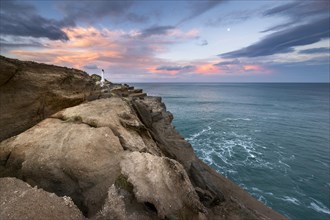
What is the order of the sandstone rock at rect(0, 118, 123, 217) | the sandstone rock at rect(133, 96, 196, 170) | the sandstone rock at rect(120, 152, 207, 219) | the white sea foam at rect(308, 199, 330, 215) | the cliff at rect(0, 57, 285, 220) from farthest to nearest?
the white sea foam at rect(308, 199, 330, 215) → the sandstone rock at rect(133, 96, 196, 170) → the sandstone rock at rect(0, 118, 123, 217) → the sandstone rock at rect(120, 152, 207, 219) → the cliff at rect(0, 57, 285, 220)

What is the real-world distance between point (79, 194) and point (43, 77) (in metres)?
9.03

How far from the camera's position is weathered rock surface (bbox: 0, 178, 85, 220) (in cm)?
638

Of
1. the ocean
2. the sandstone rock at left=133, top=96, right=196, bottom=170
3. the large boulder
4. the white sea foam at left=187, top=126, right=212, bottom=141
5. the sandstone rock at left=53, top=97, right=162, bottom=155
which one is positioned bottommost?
the ocean

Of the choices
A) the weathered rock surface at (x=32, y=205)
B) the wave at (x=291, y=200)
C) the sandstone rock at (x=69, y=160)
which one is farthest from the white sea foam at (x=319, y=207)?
the weathered rock surface at (x=32, y=205)

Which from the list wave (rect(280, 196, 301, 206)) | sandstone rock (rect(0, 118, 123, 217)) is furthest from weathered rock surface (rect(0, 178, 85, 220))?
wave (rect(280, 196, 301, 206))

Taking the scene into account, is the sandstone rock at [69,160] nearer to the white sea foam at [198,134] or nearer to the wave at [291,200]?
the wave at [291,200]

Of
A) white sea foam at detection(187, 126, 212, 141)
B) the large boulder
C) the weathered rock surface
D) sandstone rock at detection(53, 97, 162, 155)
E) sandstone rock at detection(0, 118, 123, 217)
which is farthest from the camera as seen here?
white sea foam at detection(187, 126, 212, 141)

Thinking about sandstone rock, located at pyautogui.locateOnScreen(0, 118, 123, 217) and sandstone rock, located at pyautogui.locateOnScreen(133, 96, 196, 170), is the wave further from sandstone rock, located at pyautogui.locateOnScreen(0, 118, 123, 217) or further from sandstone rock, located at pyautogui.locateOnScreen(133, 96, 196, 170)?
sandstone rock, located at pyautogui.locateOnScreen(0, 118, 123, 217)

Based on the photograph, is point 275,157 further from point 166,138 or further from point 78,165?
point 78,165

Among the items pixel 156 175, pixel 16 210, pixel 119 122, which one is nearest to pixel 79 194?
pixel 16 210

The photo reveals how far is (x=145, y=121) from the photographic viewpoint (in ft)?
58.4

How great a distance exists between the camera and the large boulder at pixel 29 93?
12016 mm

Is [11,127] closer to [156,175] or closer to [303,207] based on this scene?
[156,175]

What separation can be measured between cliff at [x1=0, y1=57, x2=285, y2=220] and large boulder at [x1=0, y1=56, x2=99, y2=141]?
0.05 metres
